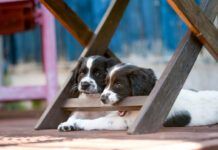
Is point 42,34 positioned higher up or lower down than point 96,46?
lower down

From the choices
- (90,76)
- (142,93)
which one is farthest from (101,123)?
(90,76)

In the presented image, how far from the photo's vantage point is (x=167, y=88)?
9.04 feet

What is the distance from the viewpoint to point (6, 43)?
6.31m

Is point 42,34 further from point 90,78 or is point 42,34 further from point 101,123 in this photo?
point 101,123

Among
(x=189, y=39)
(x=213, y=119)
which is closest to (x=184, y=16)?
(x=189, y=39)

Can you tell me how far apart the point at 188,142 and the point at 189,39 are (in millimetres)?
903

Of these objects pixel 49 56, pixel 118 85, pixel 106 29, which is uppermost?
pixel 106 29

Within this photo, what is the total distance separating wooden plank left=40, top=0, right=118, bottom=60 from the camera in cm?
339

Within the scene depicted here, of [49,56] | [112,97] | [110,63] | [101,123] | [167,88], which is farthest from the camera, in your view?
[49,56]

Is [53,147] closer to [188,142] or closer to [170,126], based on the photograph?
[188,142]

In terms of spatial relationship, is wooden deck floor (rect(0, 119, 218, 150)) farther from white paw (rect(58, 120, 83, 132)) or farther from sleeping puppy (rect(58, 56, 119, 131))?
sleeping puppy (rect(58, 56, 119, 131))

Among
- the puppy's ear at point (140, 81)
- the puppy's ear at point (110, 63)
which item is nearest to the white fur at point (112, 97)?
the puppy's ear at point (140, 81)

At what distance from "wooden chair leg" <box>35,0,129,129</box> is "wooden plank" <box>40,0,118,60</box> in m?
0.05

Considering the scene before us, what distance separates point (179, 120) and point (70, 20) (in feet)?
2.89
